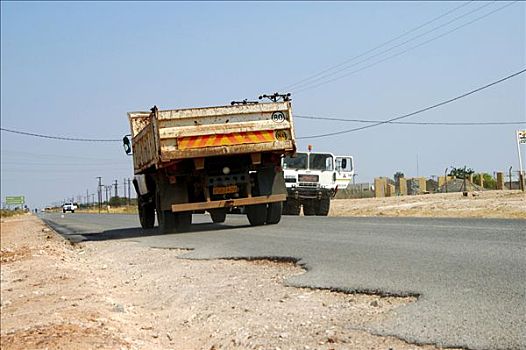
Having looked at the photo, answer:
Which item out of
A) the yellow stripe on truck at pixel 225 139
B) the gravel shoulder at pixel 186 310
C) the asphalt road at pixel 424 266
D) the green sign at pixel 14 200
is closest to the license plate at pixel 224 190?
the asphalt road at pixel 424 266

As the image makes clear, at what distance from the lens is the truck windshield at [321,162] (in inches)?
1034

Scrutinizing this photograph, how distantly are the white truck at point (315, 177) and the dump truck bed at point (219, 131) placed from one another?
915 centimetres

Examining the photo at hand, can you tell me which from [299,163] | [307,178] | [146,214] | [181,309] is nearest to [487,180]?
[299,163]

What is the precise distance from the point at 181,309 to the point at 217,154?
815 cm

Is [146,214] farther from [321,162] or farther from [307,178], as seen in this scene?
[321,162]

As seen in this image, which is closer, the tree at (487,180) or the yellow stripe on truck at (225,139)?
the yellow stripe on truck at (225,139)

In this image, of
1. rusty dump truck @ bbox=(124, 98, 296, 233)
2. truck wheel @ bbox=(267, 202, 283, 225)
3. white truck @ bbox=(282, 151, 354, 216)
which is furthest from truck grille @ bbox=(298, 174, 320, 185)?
rusty dump truck @ bbox=(124, 98, 296, 233)

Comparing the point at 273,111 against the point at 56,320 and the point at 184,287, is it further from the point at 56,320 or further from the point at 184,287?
the point at 56,320

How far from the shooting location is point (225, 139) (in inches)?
643

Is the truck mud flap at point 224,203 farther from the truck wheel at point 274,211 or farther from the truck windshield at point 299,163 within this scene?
the truck windshield at point 299,163

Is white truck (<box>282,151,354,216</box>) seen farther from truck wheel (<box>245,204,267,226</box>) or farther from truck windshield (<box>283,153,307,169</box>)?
truck wheel (<box>245,204,267,226</box>)

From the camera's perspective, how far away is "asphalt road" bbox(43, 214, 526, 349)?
5.61 metres

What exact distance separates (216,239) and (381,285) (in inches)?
327

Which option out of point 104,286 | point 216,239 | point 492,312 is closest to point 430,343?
point 492,312
